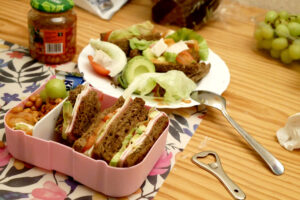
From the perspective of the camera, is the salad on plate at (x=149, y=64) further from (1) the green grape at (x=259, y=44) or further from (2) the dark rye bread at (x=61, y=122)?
(1) the green grape at (x=259, y=44)

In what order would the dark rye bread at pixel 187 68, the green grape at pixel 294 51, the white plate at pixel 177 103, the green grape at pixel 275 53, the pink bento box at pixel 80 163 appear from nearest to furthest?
the pink bento box at pixel 80 163 → the white plate at pixel 177 103 → the dark rye bread at pixel 187 68 → the green grape at pixel 294 51 → the green grape at pixel 275 53

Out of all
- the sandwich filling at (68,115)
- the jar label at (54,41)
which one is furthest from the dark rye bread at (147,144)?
the jar label at (54,41)

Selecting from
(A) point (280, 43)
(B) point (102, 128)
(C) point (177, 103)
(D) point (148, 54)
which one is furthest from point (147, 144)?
(A) point (280, 43)

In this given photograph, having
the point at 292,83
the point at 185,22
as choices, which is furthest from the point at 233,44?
the point at 292,83

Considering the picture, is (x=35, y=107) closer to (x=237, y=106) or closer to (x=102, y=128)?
(x=102, y=128)

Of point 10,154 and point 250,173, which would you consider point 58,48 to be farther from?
point 250,173

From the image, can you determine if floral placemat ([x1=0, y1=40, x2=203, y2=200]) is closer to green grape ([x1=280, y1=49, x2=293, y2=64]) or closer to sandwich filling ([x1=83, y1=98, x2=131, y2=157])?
sandwich filling ([x1=83, y1=98, x2=131, y2=157])
